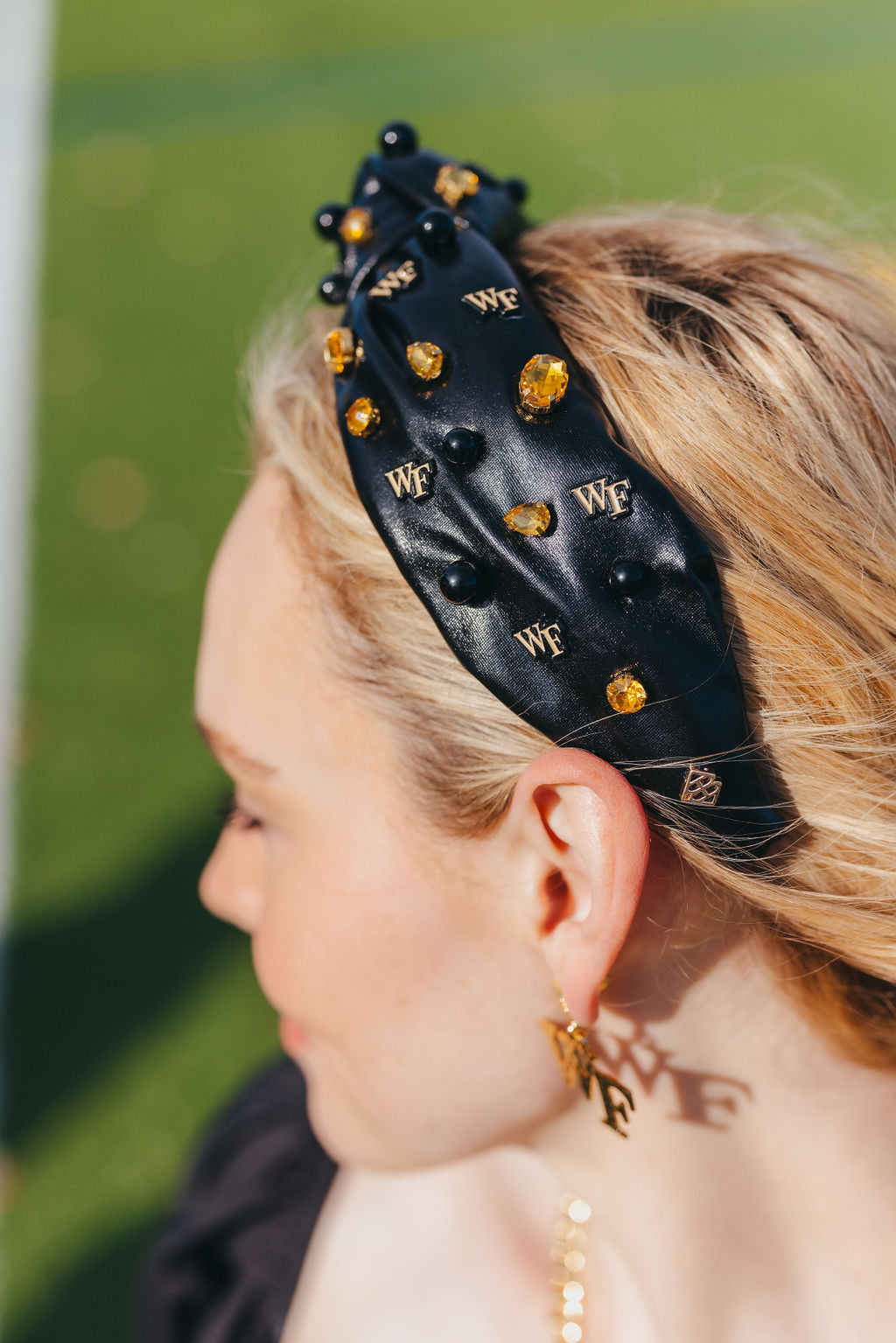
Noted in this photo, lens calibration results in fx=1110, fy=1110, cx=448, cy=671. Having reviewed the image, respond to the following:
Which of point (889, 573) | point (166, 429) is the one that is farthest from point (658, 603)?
point (166, 429)

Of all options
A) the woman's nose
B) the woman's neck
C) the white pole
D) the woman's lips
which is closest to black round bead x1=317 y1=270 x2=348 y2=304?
the woman's nose

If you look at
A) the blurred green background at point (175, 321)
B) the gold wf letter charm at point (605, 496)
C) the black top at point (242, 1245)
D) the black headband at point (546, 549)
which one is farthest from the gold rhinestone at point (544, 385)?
the black top at point (242, 1245)

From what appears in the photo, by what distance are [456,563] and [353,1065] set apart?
2.65ft

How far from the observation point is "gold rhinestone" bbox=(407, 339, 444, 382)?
1.28m

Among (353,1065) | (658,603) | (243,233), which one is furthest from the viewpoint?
(243,233)

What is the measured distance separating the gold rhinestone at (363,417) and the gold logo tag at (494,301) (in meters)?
0.17

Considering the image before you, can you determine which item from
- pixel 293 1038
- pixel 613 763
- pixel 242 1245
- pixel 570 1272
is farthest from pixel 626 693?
pixel 242 1245

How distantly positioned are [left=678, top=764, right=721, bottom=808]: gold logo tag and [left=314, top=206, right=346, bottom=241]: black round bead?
933mm

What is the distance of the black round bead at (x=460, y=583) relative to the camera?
121cm

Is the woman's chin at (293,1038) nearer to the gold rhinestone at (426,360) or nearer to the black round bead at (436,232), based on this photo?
the gold rhinestone at (426,360)

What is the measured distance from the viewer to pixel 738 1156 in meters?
1.60

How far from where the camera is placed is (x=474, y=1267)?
2064 millimetres

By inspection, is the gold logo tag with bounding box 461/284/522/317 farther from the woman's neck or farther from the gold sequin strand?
the gold sequin strand

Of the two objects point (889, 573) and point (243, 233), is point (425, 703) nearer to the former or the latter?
point (889, 573)
